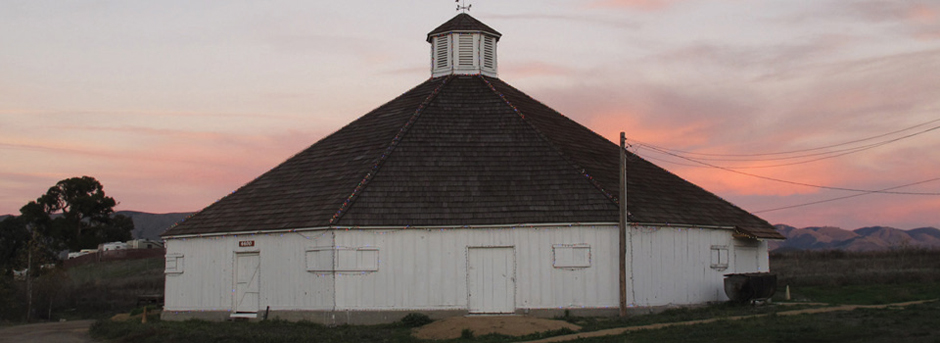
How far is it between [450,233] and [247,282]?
742 cm

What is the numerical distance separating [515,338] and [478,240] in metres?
5.81

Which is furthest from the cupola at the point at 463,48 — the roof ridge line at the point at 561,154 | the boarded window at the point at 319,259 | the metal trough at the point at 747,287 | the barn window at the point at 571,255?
the metal trough at the point at 747,287

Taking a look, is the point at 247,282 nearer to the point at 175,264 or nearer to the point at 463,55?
the point at 175,264

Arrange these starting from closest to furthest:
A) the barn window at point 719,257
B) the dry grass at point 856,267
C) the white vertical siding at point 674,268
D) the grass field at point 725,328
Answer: the grass field at point 725,328 < the white vertical siding at point 674,268 < the barn window at point 719,257 < the dry grass at point 856,267

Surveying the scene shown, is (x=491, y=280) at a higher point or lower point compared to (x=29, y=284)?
higher

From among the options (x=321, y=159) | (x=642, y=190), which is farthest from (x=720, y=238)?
(x=321, y=159)

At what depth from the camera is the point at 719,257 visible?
3006 centimetres

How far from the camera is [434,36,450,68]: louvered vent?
1432 inches

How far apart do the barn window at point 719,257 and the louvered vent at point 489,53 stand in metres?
12.5

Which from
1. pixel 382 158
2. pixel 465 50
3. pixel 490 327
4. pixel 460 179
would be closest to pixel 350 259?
pixel 382 158

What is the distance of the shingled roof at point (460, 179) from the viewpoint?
2666cm

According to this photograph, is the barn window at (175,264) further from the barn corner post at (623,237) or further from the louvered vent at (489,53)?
the barn corner post at (623,237)

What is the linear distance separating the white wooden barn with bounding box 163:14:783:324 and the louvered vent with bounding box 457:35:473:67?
160 inches

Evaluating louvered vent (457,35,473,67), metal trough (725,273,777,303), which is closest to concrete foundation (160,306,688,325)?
metal trough (725,273,777,303)
